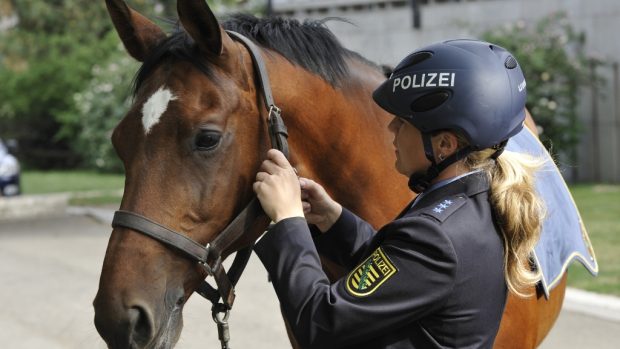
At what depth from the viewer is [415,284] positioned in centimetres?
207

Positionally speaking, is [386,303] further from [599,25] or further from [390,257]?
[599,25]

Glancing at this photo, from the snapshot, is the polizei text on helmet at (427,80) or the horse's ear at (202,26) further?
the horse's ear at (202,26)

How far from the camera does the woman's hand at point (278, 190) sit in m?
2.32

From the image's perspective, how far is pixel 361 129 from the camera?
308 centimetres

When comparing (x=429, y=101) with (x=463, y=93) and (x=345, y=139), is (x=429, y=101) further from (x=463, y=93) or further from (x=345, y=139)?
(x=345, y=139)

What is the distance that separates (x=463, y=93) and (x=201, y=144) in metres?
0.73

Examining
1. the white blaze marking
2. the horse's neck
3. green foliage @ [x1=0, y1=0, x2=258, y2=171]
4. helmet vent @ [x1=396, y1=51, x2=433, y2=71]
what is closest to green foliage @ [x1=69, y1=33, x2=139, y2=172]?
green foliage @ [x1=0, y1=0, x2=258, y2=171]

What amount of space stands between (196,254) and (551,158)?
1.57 meters

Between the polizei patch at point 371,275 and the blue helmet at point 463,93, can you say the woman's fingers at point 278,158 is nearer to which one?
the blue helmet at point 463,93

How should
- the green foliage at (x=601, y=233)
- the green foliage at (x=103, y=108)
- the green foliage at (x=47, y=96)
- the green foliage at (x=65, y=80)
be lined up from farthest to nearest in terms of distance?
1. the green foliage at (x=47, y=96)
2. the green foliage at (x=65, y=80)
3. the green foliage at (x=103, y=108)
4. the green foliage at (x=601, y=233)

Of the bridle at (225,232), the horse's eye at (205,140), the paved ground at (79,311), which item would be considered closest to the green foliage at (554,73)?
the paved ground at (79,311)

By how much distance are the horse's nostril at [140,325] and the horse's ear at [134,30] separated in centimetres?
84

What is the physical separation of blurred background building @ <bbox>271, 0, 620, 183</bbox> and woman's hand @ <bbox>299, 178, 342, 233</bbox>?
9510mm

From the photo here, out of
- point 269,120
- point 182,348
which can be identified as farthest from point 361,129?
point 182,348
